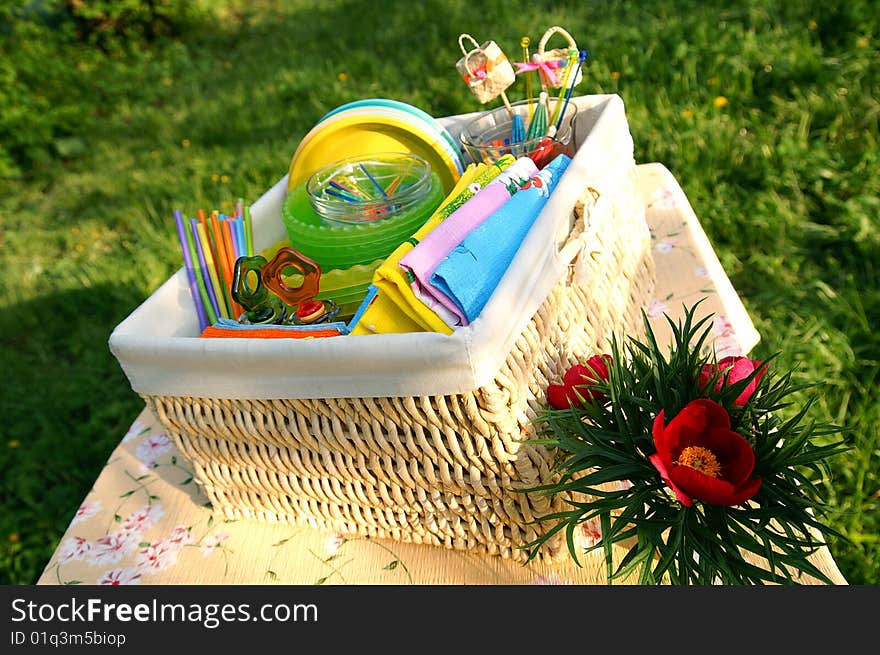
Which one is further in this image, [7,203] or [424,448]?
[7,203]

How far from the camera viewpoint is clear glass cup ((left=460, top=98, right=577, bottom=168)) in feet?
3.75

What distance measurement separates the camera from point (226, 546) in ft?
3.23

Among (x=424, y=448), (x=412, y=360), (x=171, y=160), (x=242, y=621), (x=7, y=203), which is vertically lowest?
(x=7, y=203)

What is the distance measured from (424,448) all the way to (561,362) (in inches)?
8.5

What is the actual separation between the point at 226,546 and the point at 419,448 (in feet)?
1.19

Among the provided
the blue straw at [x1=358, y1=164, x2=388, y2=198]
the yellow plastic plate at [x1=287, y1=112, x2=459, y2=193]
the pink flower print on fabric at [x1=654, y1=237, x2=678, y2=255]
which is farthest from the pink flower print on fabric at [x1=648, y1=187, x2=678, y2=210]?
the blue straw at [x1=358, y1=164, x2=388, y2=198]

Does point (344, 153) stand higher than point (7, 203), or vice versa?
point (344, 153)

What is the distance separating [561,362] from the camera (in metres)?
0.90

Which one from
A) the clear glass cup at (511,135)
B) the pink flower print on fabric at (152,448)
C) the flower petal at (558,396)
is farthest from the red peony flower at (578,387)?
the pink flower print on fabric at (152,448)

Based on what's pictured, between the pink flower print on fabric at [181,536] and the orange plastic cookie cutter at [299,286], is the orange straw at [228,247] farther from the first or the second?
the pink flower print on fabric at [181,536]

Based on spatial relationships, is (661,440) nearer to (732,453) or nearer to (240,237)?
(732,453)

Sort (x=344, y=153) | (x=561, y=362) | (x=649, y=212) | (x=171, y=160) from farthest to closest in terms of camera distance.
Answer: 1. (x=171, y=160)
2. (x=649, y=212)
3. (x=344, y=153)
4. (x=561, y=362)

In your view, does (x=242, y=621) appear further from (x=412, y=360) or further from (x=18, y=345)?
(x=18, y=345)

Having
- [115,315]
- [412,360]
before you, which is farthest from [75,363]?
[412,360]
